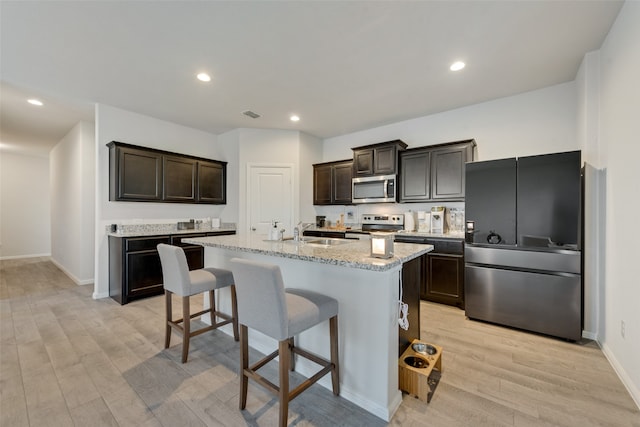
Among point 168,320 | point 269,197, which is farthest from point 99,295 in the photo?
point 269,197

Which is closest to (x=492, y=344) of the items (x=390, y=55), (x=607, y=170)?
(x=607, y=170)

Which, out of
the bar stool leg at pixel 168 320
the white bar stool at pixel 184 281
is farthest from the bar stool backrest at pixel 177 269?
the bar stool leg at pixel 168 320

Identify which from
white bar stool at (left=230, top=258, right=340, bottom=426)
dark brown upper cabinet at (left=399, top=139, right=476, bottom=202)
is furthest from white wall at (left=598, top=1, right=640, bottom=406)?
white bar stool at (left=230, top=258, right=340, bottom=426)

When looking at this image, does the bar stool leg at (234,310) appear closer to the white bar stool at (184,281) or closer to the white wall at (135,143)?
the white bar stool at (184,281)

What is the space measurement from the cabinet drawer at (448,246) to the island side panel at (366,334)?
6.69 ft

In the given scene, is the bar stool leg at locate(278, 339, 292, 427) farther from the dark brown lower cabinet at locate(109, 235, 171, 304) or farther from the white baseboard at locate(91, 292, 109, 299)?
the white baseboard at locate(91, 292, 109, 299)

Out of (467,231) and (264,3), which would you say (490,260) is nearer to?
(467,231)

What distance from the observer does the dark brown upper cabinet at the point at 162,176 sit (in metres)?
3.79

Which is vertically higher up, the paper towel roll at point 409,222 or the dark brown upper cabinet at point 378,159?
the dark brown upper cabinet at point 378,159

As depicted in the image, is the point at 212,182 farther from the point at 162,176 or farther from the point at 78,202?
the point at 78,202

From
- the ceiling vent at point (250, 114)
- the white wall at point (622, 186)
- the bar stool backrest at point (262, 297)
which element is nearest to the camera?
the bar stool backrest at point (262, 297)

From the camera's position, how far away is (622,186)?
6.57ft

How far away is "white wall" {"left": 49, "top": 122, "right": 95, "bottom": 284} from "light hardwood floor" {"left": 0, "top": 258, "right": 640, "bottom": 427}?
181 centimetres

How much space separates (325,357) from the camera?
1.92 meters
